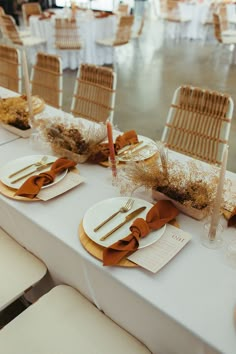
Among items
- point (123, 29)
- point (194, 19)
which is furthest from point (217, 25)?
point (194, 19)

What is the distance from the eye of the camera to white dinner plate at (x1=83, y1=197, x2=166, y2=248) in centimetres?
103

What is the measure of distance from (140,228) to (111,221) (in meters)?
0.14

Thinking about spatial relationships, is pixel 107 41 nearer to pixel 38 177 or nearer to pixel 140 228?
pixel 38 177

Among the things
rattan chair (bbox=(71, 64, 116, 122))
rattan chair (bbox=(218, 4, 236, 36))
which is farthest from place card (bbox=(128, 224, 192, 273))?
rattan chair (bbox=(218, 4, 236, 36))

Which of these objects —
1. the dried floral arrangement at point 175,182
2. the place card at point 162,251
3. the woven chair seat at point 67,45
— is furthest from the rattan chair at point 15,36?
the place card at point 162,251

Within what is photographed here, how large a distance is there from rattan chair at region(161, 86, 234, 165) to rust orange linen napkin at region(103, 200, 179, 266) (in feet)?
2.56

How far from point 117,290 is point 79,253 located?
16 cm

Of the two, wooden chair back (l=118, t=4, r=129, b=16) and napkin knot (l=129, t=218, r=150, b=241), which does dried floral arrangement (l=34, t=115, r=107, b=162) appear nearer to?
napkin knot (l=129, t=218, r=150, b=241)

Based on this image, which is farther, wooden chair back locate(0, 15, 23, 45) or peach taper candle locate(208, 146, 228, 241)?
wooden chair back locate(0, 15, 23, 45)

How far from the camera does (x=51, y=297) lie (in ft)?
3.82

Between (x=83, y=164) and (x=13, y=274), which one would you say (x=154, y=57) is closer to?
(x=83, y=164)

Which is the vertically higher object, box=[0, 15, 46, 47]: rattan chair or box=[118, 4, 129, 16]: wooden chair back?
box=[118, 4, 129, 16]: wooden chair back

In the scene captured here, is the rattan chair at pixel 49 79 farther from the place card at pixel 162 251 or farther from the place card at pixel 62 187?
the place card at pixel 162 251

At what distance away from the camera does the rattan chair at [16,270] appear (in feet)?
3.95
